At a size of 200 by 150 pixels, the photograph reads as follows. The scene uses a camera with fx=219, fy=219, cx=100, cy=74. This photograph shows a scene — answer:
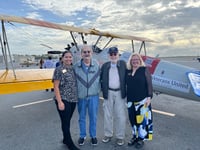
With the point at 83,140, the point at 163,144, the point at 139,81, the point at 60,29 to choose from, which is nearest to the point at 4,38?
the point at 60,29

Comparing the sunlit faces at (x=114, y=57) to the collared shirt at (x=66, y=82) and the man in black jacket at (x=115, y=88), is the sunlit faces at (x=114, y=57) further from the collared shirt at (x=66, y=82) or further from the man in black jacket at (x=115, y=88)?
the collared shirt at (x=66, y=82)

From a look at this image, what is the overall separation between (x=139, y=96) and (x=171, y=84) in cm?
166

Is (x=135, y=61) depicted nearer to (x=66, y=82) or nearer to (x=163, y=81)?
(x=66, y=82)

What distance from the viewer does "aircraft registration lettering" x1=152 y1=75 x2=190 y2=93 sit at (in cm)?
459

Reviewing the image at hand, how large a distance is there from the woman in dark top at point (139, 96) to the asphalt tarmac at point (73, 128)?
0.28 metres

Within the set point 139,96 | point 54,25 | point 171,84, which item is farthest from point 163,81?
point 54,25

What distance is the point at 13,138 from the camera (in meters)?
4.07

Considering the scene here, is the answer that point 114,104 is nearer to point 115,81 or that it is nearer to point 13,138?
point 115,81

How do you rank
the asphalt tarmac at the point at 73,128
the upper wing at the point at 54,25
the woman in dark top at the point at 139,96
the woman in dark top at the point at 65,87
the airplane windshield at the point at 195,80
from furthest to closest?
the upper wing at the point at 54,25, the airplane windshield at the point at 195,80, the asphalt tarmac at the point at 73,128, the woman in dark top at the point at 139,96, the woman in dark top at the point at 65,87

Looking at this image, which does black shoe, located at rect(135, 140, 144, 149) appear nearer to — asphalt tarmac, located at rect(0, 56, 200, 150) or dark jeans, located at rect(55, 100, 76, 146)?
asphalt tarmac, located at rect(0, 56, 200, 150)

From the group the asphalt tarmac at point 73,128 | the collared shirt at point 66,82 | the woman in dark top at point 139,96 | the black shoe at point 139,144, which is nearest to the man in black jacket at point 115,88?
the woman in dark top at point 139,96

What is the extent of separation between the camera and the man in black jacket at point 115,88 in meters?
3.57

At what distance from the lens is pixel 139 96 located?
351 cm

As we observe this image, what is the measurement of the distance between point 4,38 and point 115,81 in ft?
9.97
